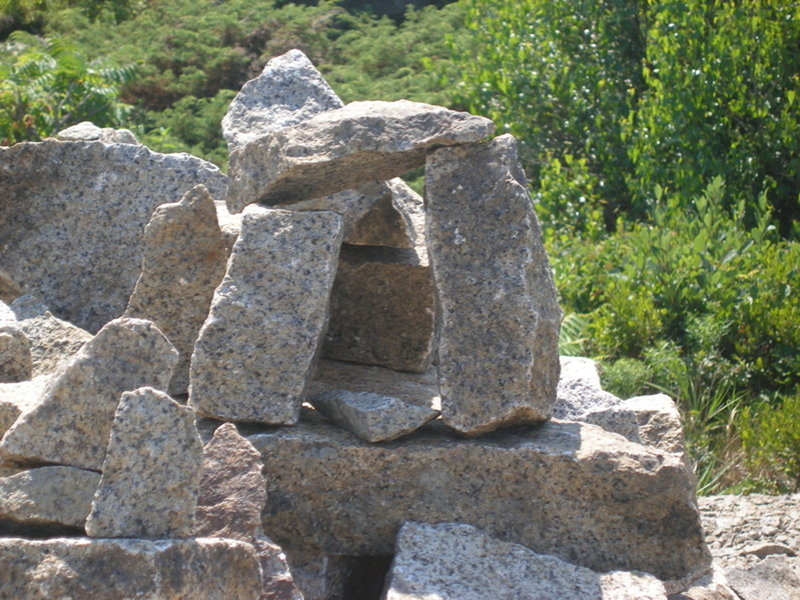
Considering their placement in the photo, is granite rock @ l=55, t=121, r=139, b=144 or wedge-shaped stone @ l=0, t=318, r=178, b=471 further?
granite rock @ l=55, t=121, r=139, b=144

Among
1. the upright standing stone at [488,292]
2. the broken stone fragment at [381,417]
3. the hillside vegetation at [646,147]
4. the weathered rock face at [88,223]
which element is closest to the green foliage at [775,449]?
the hillside vegetation at [646,147]

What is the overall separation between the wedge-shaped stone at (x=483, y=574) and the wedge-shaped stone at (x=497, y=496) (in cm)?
11

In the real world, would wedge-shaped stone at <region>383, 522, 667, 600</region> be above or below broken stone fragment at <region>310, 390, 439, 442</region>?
below

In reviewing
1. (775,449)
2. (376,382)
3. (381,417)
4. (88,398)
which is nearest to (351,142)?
(381,417)

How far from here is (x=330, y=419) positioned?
3.69m

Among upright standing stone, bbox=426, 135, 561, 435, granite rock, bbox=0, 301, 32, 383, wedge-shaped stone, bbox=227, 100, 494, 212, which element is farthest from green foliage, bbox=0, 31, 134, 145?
upright standing stone, bbox=426, 135, 561, 435

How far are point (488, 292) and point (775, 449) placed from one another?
337cm

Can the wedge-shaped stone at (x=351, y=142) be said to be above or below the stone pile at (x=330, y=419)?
above

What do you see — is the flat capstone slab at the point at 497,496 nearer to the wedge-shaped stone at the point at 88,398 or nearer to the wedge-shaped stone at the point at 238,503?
the wedge-shaped stone at the point at 238,503

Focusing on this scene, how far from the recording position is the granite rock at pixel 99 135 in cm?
507

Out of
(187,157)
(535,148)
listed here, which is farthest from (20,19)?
(187,157)

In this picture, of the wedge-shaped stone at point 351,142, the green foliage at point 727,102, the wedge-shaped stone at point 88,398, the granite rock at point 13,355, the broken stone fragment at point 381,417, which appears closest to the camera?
the wedge-shaped stone at point 88,398

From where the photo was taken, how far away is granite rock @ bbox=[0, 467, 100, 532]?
2877 mm

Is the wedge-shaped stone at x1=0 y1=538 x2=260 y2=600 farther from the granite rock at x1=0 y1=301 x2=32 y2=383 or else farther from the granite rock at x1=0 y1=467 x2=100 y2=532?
the granite rock at x1=0 y1=301 x2=32 y2=383
